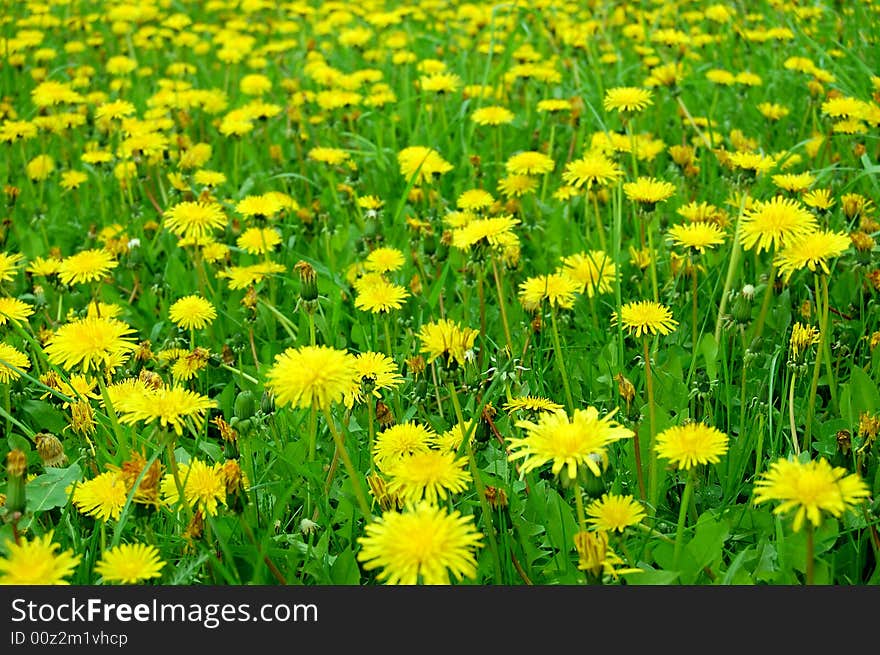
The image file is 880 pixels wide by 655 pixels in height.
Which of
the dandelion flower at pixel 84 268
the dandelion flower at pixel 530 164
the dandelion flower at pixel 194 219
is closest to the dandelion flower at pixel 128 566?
the dandelion flower at pixel 84 268

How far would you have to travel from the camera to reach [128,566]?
1.14 metres

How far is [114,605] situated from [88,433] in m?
0.57

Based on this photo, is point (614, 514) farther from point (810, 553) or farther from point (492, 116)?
point (492, 116)

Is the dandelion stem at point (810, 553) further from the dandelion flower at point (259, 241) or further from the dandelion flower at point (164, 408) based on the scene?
the dandelion flower at point (259, 241)

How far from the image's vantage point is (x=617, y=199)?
90.2 inches

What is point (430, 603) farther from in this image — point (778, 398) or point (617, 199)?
point (617, 199)

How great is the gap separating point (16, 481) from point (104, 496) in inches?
4.8

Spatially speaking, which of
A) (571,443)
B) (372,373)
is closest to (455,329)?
(372,373)

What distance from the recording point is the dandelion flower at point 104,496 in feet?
4.37

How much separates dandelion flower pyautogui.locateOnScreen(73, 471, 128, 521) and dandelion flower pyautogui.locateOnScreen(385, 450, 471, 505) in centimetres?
39

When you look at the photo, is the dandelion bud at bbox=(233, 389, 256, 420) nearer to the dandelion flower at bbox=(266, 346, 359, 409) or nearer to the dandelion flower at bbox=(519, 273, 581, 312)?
the dandelion flower at bbox=(266, 346, 359, 409)

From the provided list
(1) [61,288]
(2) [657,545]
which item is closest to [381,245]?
(1) [61,288]

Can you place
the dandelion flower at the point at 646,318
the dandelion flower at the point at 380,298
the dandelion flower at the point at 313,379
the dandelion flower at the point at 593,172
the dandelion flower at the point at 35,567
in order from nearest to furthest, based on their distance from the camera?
1. the dandelion flower at the point at 35,567
2. the dandelion flower at the point at 313,379
3. the dandelion flower at the point at 646,318
4. the dandelion flower at the point at 380,298
5. the dandelion flower at the point at 593,172

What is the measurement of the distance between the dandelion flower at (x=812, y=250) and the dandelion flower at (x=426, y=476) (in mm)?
741
